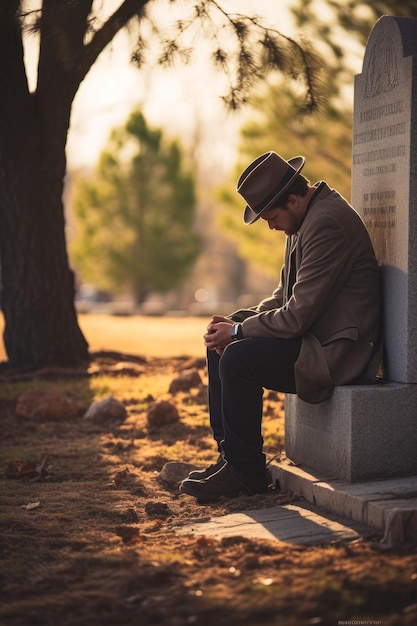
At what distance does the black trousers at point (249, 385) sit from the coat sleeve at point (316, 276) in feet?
0.34

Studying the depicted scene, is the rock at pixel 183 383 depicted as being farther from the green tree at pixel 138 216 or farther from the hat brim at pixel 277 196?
the green tree at pixel 138 216

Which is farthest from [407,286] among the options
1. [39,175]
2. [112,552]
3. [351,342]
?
[39,175]

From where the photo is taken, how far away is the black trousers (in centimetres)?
496

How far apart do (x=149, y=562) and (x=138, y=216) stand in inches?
1243

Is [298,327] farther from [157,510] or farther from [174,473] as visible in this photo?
[174,473]

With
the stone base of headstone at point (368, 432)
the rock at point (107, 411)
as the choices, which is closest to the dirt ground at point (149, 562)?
the stone base of headstone at point (368, 432)

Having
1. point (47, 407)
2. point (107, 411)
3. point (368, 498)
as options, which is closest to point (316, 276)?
point (368, 498)

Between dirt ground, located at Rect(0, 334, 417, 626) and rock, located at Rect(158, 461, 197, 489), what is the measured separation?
5 cm

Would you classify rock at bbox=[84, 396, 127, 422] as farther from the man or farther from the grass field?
the grass field

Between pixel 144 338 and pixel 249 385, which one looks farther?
pixel 144 338

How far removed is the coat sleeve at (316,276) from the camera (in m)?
4.89

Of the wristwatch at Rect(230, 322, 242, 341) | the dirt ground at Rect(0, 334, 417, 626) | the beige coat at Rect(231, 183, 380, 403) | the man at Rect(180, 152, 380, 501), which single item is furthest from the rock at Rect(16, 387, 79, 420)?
the beige coat at Rect(231, 183, 380, 403)

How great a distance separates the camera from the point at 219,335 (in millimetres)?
5262

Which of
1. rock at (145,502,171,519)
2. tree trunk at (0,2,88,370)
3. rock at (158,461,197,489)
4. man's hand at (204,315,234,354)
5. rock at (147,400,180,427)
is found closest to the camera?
rock at (145,502,171,519)
